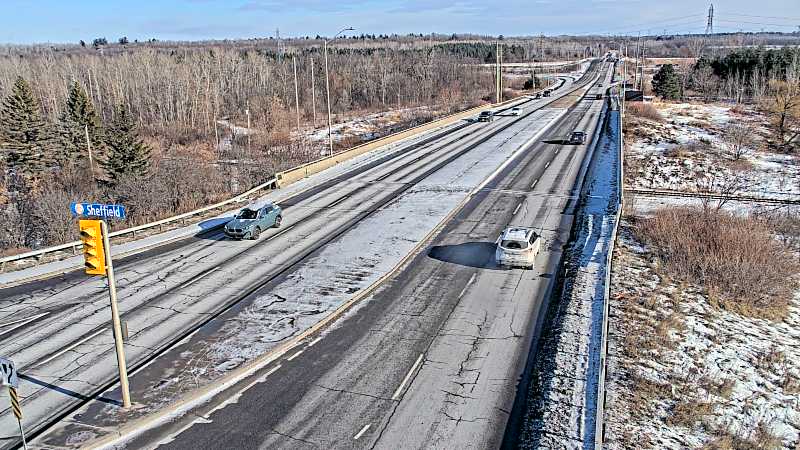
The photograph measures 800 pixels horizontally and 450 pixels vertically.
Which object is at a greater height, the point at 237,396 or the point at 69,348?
the point at 69,348

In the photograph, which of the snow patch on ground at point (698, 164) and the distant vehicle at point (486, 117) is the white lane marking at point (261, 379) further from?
the distant vehicle at point (486, 117)

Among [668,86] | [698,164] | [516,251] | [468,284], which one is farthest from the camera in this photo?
[668,86]

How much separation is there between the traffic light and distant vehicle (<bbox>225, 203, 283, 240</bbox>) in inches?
586

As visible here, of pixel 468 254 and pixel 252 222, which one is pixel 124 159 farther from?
pixel 468 254

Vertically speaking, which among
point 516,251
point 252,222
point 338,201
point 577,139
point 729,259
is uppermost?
point 577,139

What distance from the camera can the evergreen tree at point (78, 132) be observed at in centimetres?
5894

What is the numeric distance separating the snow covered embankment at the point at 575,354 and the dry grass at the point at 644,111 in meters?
40.7

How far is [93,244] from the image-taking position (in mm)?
12977

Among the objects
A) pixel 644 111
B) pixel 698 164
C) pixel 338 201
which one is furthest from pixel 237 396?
pixel 644 111

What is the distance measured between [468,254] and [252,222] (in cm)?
1069

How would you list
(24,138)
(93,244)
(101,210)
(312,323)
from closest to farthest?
(101,210) → (93,244) → (312,323) → (24,138)

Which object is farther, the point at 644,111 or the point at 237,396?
the point at 644,111

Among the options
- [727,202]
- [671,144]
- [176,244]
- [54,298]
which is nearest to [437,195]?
[176,244]

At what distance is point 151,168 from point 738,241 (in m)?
48.8
